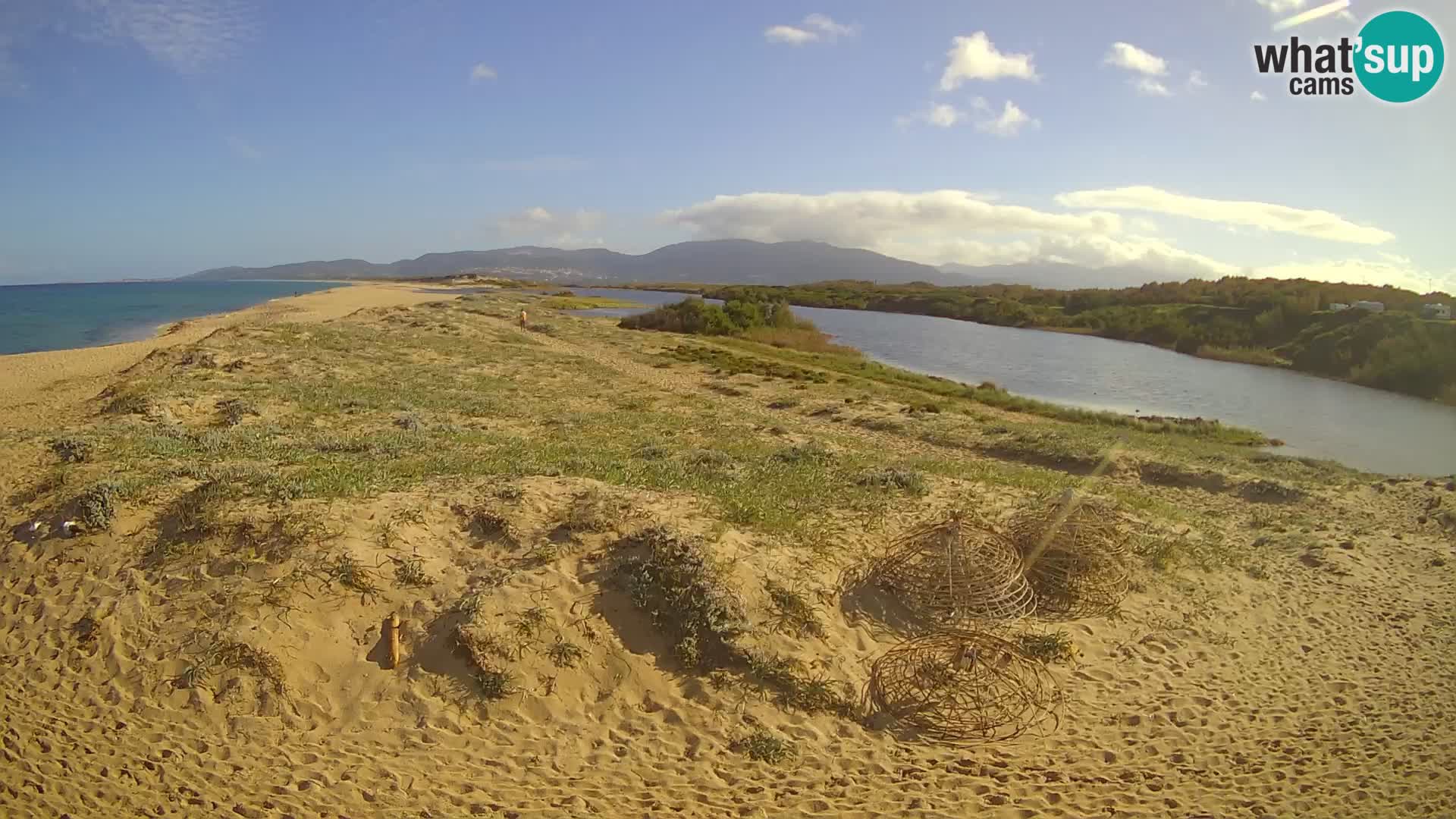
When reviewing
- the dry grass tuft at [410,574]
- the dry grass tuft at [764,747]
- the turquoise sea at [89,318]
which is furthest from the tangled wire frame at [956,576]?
the turquoise sea at [89,318]

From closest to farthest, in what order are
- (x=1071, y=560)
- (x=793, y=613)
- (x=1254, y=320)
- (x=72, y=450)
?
(x=793, y=613) → (x=1071, y=560) → (x=72, y=450) → (x=1254, y=320)

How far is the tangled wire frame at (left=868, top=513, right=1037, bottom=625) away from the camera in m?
9.49

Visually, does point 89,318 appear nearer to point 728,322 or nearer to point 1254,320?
point 728,322

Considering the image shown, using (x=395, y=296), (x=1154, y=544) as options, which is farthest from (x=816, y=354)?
(x=395, y=296)

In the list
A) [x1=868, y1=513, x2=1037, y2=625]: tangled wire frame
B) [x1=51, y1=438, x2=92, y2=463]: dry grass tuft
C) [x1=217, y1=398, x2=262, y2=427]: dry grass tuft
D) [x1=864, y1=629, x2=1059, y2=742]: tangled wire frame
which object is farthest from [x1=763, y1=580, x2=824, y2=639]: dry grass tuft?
[x1=217, y1=398, x2=262, y2=427]: dry grass tuft

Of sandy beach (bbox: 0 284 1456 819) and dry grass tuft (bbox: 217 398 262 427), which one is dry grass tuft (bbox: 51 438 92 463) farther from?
dry grass tuft (bbox: 217 398 262 427)

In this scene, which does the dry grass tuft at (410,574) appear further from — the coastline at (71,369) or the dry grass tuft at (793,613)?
the coastline at (71,369)

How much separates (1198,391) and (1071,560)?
40907 mm

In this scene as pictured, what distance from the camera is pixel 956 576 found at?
9.66 meters

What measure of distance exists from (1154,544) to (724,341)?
146 ft

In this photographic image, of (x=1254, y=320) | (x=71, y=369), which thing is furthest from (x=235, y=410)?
(x=1254, y=320)

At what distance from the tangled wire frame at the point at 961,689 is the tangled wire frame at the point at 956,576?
22.4 inches

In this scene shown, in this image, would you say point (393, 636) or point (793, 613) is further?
point (793, 613)

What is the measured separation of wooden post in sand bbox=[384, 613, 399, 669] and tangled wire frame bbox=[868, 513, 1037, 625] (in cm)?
566
